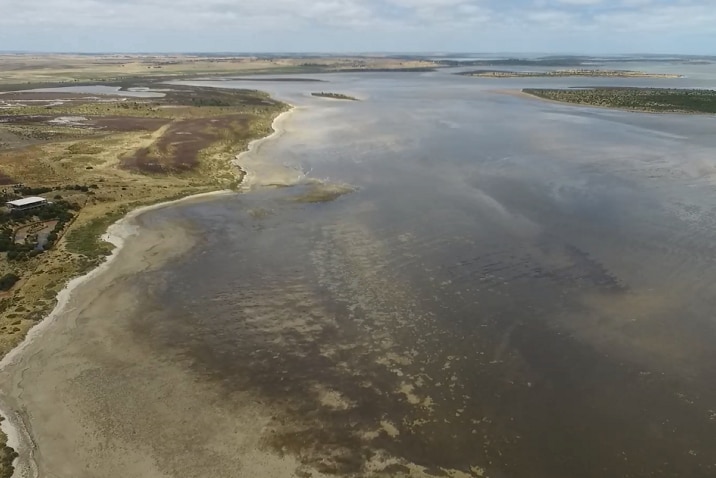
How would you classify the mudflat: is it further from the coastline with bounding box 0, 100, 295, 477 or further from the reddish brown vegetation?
the reddish brown vegetation

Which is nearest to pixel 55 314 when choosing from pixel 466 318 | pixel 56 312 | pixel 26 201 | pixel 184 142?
pixel 56 312

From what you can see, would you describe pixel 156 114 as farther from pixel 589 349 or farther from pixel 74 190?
pixel 589 349

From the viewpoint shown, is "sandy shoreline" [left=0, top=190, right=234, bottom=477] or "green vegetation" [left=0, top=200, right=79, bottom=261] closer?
"sandy shoreline" [left=0, top=190, right=234, bottom=477]

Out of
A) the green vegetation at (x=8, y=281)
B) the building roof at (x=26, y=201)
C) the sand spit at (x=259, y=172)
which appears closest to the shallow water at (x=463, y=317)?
the sand spit at (x=259, y=172)

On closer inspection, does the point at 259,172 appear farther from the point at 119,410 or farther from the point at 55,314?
the point at 119,410

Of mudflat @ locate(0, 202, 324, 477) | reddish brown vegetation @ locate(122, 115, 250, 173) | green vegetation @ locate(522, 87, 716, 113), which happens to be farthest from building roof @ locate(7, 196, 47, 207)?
green vegetation @ locate(522, 87, 716, 113)
